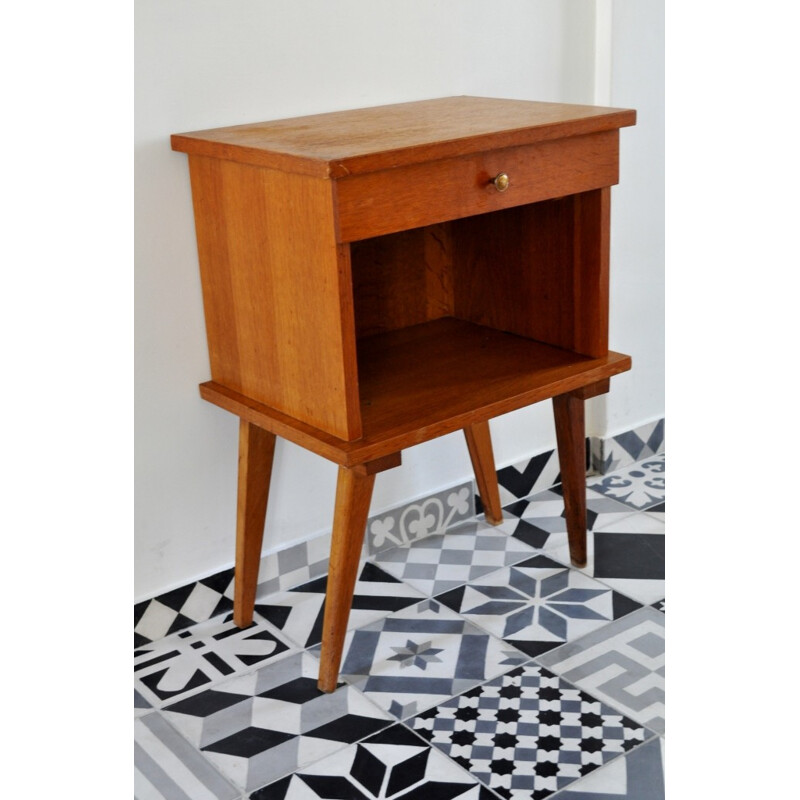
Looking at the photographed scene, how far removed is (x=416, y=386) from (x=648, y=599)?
0.56 metres

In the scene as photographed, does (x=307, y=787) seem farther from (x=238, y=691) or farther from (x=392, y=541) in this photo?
(x=392, y=541)

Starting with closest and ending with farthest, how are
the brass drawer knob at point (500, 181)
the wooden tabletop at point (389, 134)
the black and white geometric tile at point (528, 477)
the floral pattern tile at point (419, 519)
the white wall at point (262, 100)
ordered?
the wooden tabletop at point (389, 134) → the brass drawer knob at point (500, 181) → the white wall at point (262, 100) → the floral pattern tile at point (419, 519) → the black and white geometric tile at point (528, 477)

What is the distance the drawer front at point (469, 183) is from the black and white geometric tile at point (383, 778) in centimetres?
68

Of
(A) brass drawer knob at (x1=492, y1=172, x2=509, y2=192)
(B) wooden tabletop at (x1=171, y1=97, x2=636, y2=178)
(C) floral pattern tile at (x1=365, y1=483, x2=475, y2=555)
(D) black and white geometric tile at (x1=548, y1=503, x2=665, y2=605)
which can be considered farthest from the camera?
(C) floral pattern tile at (x1=365, y1=483, x2=475, y2=555)

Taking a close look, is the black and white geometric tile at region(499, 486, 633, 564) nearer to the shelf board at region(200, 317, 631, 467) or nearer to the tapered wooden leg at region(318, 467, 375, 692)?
the shelf board at region(200, 317, 631, 467)

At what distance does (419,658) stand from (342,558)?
25cm

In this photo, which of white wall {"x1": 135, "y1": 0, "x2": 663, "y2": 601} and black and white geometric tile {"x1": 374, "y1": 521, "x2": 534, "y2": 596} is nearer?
white wall {"x1": 135, "y1": 0, "x2": 663, "y2": 601}

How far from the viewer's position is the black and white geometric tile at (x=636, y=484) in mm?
2004

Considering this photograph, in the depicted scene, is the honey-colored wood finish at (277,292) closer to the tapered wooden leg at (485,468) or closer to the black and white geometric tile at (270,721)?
the black and white geometric tile at (270,721)

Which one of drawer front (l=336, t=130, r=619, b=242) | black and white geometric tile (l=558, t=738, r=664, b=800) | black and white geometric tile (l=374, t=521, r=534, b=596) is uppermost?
drawer front (l=336, t=130, r=619, b=242)

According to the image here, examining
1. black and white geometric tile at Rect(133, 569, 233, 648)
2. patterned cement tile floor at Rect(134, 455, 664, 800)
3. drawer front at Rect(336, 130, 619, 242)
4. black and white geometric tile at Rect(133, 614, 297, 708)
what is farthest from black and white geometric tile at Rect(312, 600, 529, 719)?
drawer front at Rect(336, 130, 619, 242)

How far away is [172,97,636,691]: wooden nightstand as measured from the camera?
48.4 inches

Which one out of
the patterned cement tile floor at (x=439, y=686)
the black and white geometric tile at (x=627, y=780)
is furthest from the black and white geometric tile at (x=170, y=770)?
the black and white geometric tile at (x=627, y=780)

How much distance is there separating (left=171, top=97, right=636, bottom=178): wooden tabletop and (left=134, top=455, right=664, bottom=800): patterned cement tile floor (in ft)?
2.47
